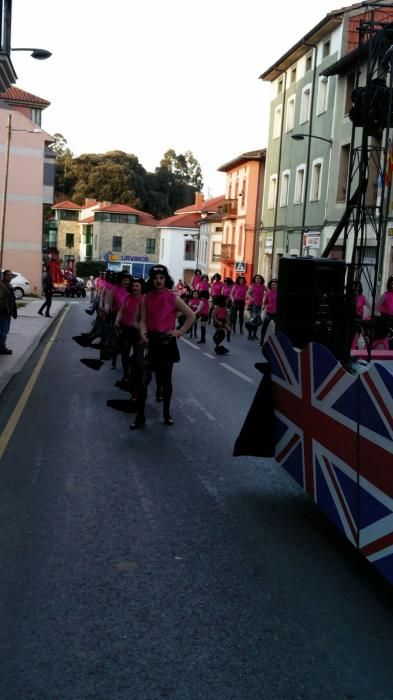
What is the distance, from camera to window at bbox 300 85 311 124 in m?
36.1

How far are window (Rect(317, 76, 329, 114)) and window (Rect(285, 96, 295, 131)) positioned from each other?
4.70m

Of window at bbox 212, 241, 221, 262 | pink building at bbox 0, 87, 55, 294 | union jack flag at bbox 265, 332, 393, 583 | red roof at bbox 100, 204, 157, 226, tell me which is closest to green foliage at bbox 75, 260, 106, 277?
red roof at bbox 100, 204, 157, 226

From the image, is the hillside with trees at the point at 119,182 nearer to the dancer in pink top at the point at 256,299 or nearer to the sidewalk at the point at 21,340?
the sidewalk at the point at 21,340

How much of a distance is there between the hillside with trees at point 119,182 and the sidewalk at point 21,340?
207 ft

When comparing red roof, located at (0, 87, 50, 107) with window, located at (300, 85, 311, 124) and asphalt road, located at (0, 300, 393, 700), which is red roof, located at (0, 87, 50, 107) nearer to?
window, located at (300, 85, 311, 124)

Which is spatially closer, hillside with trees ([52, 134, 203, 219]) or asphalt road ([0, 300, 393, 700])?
asphalt road ([0, 300, 393, 700])

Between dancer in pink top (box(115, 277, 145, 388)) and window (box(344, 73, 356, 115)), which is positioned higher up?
window (box(344, 73, 356, 115))

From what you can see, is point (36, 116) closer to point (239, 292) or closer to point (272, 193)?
point (272, 193)

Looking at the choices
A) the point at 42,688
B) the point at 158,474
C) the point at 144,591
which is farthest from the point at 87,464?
the point at 42,688

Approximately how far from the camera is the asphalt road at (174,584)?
358 centimetres

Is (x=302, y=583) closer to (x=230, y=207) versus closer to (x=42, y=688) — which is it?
(x=42, y=688)

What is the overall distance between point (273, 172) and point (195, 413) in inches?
1355

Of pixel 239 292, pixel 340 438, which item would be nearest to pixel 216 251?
pixel 239 292

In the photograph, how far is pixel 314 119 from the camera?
114 feet
